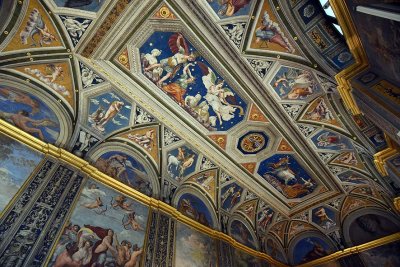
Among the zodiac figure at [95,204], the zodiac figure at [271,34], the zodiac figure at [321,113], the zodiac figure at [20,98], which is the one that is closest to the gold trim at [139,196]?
the zodiac figure at [95,204]

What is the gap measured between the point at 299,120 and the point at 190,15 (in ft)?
18.0

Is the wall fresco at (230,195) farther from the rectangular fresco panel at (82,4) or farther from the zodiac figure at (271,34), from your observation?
the rectangular fresco panel at (82,4)

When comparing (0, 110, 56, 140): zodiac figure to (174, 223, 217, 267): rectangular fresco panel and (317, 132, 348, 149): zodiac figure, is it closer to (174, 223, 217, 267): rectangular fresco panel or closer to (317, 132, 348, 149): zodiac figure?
(174, 223, 217, 267): rectangular fresco panel

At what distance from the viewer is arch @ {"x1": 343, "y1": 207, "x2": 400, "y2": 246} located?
1278 centimetres

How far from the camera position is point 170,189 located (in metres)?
10.3

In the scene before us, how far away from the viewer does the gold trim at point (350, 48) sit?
453 centimetres

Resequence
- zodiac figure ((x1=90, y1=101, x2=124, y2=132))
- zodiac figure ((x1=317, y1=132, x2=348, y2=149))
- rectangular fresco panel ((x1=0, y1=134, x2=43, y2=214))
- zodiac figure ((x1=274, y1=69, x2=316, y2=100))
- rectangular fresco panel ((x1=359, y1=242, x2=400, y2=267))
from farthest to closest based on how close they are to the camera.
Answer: rectangular fresco panel ((x1=359, y1=242, x2=400, y2=267))
zodiac figure ((x1=317, y1=132, x2=348, y2=149))
zodiac figure ((x1=90, y1=101, x2=124, y2=132))
zodiac figure ((x1=274, y1=69, x2=316, y2=100))
rectangular fresco panel ((x1=0, y1=134, x2=43, y2=214))

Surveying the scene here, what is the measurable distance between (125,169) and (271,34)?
6.79 m

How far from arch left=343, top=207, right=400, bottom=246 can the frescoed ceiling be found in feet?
6.00

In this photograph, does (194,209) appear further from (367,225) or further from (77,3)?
(367,225)

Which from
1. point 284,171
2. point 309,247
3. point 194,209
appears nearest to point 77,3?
point 194,209

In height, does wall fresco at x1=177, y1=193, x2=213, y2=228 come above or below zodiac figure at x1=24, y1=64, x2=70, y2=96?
below

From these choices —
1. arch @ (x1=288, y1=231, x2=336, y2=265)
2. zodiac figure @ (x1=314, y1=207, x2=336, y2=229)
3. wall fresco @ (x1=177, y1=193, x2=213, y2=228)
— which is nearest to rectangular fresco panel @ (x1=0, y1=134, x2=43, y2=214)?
wall fresco @ (x1=177, y1=193, x2=213, y2=228)

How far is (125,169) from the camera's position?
358 inches
